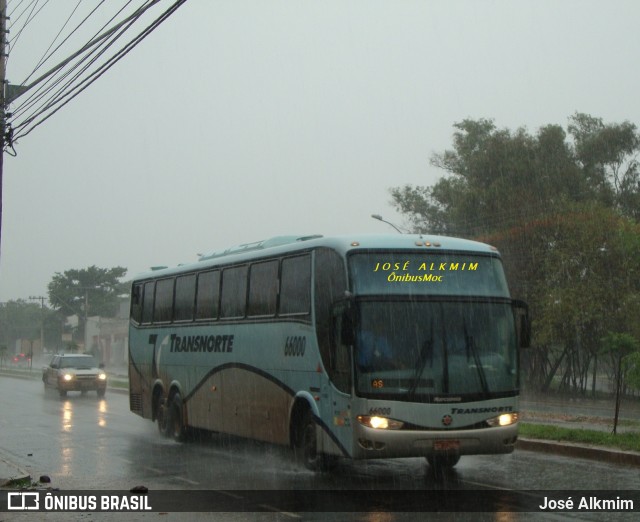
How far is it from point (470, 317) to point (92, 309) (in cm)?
11237

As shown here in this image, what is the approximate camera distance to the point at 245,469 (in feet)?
47.0

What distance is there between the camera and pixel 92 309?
12006cm

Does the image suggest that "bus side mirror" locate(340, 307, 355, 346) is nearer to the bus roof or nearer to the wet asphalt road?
the bus roof

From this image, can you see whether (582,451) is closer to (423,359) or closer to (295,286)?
(423,359)

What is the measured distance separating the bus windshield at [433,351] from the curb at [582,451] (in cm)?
315

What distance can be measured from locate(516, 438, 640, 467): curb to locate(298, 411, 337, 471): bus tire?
178 inches

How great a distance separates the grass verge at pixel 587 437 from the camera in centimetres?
1523

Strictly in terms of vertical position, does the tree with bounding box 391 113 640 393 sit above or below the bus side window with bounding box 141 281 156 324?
above

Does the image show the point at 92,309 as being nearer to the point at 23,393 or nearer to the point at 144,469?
the point at 23,393

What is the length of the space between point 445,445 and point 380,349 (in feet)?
4.66

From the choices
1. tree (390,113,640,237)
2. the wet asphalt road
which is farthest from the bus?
tree (390,113,640,237)

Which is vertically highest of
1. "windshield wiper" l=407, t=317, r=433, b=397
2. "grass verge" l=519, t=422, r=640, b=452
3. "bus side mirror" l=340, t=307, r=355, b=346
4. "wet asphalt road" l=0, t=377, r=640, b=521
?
"bus side mirror" l=340, t=307, r=355, b=346

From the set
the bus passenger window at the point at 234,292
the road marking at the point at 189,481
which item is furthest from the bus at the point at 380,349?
the road marking at the point at 189,481

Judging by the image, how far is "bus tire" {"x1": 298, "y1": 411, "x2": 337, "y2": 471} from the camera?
42.0ft
